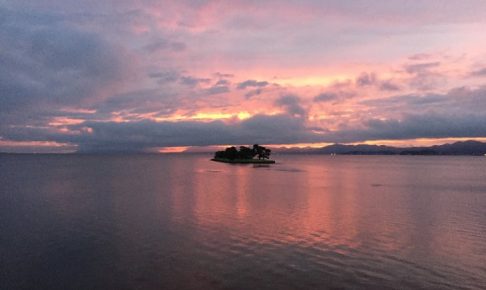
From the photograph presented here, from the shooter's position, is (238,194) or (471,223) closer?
(471,223)

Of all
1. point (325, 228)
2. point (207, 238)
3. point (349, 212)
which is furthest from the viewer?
point (349, 212)

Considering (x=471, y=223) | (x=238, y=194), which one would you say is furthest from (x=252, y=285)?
(x=238, y=194)

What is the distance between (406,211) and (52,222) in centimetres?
4940

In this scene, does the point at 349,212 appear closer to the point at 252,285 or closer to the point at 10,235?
the point at 252,285

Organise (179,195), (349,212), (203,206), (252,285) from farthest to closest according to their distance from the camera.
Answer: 1. (179,195)
2. (203,206)
3. (349,212)
4. (252,285)

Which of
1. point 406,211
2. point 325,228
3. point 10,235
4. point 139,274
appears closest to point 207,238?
point 139,274

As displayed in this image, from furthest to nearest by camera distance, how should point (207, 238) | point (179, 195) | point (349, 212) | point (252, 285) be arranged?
1. point (179, 195)
2. point (349, 212)
3. point (207, 238)
4. point (252, 285)

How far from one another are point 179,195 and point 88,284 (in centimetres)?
4958

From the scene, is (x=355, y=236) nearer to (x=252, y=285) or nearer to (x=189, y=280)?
(x=252, y=285)

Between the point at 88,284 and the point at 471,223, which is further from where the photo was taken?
the point at 471,223

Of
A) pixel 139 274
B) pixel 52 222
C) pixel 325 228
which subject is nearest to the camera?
pixel 139 274

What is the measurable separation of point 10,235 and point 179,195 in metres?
37.4

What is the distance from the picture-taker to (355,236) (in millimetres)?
38969

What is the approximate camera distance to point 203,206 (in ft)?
198
